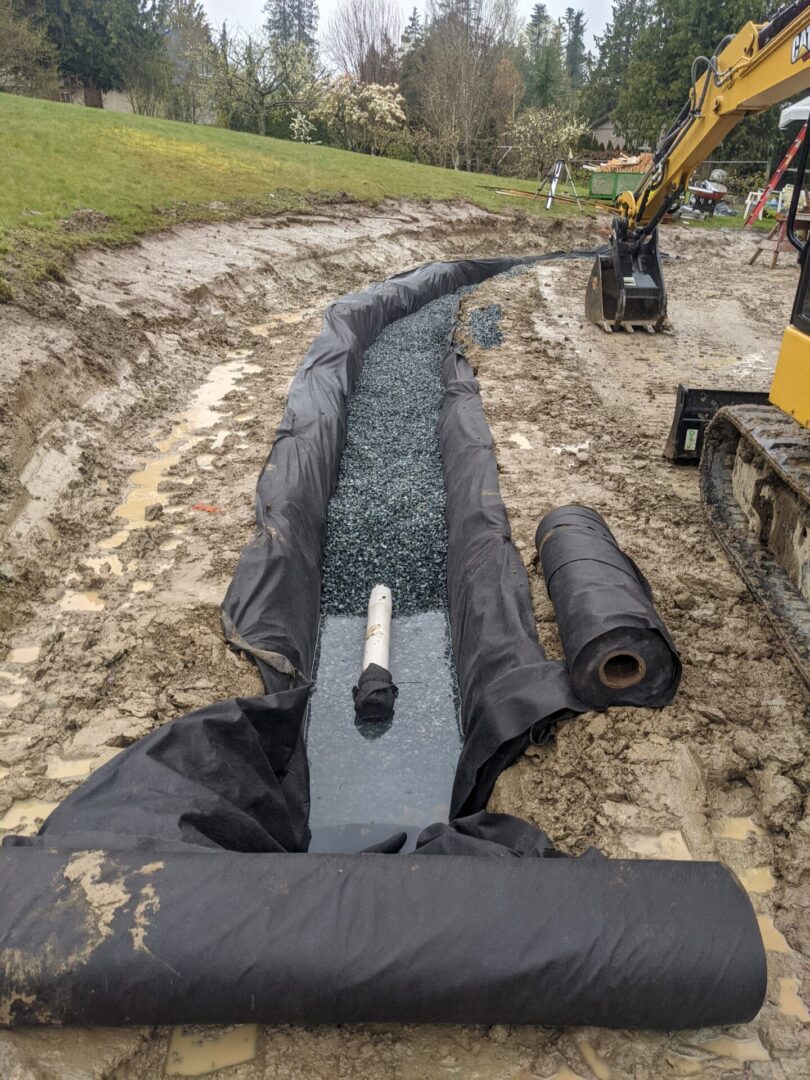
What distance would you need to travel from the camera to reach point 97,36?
34.1 metres

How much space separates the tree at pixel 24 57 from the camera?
28.8 meters

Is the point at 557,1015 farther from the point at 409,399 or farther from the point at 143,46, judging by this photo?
the point at 143,46

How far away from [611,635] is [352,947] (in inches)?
86.0

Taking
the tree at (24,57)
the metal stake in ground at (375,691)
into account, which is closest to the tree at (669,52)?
the tree at (24,57)

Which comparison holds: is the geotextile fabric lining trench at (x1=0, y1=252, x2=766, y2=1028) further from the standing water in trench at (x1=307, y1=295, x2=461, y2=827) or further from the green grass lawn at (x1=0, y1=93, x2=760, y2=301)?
the green grass lawn at (x1=0, y1=93, x2=760, y2=301)

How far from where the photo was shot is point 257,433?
27.7 ft

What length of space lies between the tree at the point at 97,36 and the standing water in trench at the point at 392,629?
111ft

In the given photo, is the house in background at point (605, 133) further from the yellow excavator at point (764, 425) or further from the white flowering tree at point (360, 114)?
the yellow excavator at point (764, 425)

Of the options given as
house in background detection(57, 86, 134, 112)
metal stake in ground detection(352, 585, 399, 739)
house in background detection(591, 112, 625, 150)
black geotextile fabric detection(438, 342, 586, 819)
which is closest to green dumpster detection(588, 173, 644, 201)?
house in background detection(57, 86, 134, 112)

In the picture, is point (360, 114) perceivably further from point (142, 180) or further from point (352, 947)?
point (352, 947)

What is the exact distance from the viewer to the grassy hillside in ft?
36.8

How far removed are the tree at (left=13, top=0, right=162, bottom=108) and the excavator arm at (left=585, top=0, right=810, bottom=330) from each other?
105 feet

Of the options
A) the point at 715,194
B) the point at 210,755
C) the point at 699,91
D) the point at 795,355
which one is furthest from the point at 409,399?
the point at 715,194

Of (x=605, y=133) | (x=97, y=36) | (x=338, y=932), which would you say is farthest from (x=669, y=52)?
(x=338, y=932)
